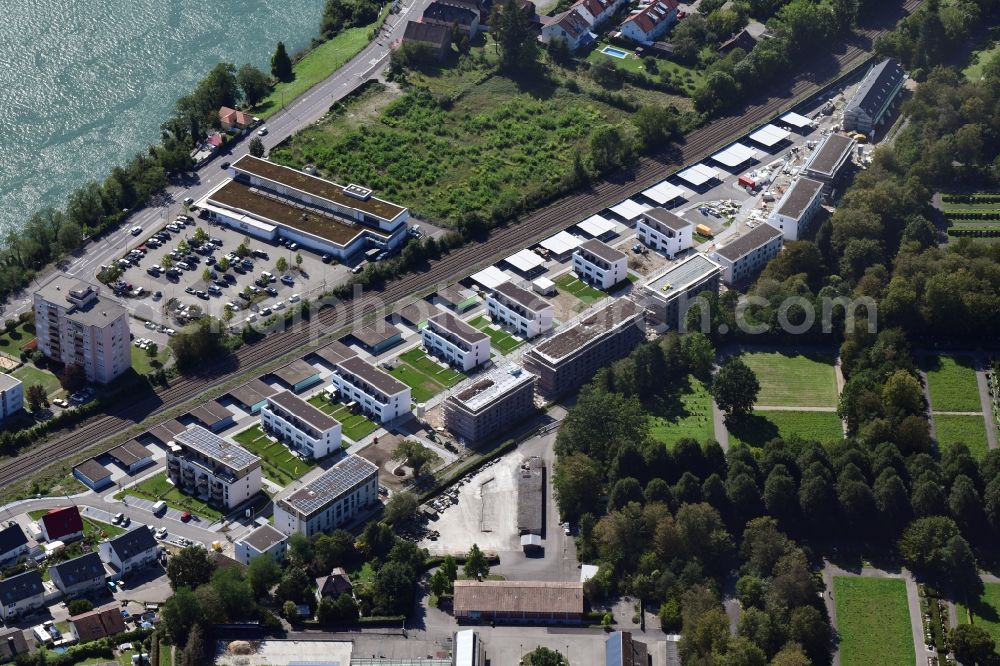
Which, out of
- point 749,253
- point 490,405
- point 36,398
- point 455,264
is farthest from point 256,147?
point 749,253

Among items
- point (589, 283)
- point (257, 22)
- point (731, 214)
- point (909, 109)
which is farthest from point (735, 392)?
point (257, 22)

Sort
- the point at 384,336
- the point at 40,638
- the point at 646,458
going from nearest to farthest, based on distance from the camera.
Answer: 1. the point at 40,638
2. the point at 646,458
3. the point at 384,336

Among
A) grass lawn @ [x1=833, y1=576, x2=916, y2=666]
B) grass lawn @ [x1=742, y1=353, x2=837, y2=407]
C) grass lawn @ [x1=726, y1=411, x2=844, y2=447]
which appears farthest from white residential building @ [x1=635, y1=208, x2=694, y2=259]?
grass lawn @ [x1=833, y1=576, x2=916, y2=666]

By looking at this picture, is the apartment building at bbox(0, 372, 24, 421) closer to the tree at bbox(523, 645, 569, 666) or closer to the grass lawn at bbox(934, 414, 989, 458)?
the tree at bbox(523, 645, 569, 666)

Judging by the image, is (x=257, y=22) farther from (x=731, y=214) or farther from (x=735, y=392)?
(x=735, y=392)

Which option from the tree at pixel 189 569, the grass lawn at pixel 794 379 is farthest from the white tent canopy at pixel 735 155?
the tree at pixel 189 569

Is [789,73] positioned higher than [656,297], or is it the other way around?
[789,73]

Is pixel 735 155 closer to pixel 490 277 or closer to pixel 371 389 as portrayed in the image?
pixel 490 277

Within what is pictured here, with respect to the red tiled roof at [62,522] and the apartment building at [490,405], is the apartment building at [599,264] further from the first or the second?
the red tiled roof at [62,522]
